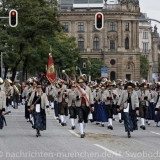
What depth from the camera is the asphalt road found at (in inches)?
695

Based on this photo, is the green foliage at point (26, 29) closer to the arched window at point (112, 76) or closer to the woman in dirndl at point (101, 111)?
the woman in dirndl at point (101, 111)

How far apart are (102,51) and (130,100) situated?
140 meters

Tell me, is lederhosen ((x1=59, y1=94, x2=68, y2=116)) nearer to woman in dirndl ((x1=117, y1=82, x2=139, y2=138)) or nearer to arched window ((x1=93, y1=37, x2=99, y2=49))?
woman in dirndl ((x1=117, y1=82, x2=139, y2=138))

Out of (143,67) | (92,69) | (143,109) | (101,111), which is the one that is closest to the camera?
(101,111)

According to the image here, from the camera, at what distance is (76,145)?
818 inches

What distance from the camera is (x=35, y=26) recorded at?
65.1 m

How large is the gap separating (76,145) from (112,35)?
146 metres

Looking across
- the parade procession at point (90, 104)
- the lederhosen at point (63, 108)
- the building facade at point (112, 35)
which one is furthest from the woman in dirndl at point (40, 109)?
the building facade at point (112, 35)

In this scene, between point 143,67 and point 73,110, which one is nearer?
point 73,110

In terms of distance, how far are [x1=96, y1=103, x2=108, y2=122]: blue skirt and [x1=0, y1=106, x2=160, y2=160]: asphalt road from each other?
2.98 metres

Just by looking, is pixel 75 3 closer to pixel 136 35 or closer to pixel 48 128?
pixel 136 35

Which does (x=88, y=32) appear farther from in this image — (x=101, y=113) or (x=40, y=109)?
(x=40, y=109)

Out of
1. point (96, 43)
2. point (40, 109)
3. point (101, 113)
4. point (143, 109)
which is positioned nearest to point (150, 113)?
point (143, 109)

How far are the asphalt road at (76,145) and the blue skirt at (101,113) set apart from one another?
117 inches
